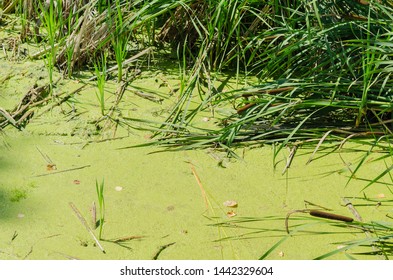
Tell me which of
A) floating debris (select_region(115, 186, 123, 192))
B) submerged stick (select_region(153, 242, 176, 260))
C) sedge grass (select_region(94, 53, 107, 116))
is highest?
sedge grass (select_region(94, 53, 107, 116))

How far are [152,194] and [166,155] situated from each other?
0.29m

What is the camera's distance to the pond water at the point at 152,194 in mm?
2539

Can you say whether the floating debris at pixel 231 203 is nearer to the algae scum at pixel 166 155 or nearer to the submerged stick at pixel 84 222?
the algae scum at pixel 166 155

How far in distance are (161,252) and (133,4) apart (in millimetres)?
1569

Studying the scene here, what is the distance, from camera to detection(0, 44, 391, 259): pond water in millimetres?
2539

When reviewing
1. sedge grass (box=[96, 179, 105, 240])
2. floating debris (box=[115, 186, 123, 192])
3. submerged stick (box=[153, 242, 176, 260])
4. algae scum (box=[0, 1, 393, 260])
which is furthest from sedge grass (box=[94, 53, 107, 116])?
submerged stick (box=[153, 242, 176, 260])

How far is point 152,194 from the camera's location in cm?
283

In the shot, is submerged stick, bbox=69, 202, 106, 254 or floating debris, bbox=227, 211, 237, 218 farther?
floating debris, bbox=227, 211, 237, 218

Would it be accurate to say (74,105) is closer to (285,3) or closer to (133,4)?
(133,4)

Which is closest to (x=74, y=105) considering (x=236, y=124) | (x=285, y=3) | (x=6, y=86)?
(x=6, y=86)

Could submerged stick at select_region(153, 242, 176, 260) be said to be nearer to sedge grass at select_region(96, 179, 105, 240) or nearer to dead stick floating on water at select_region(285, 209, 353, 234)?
sedge grass at select_region(96, 179, 105, 240)

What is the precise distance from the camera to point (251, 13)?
12.2 feet

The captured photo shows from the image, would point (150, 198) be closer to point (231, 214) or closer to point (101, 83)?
point (231, 214)

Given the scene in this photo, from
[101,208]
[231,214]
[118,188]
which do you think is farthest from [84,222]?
[231,214]
